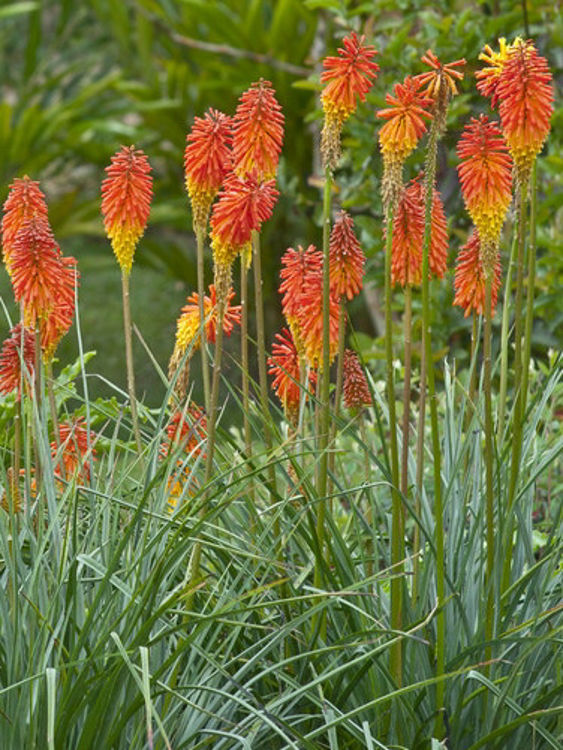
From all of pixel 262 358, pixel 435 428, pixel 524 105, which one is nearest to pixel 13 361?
pixel 262 358

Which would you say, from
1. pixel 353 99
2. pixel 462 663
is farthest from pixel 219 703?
pixel 353 99

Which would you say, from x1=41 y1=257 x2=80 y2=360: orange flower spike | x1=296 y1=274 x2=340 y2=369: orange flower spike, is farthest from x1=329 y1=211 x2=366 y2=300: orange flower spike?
x1=41 y1=257 x2=80 y2=360: orange flower spike

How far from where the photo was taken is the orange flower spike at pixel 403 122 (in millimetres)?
1884

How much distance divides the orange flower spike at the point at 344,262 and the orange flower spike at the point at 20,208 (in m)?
0.51

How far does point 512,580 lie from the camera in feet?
7.47

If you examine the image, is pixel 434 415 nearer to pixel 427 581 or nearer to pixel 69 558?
pixel 427 581

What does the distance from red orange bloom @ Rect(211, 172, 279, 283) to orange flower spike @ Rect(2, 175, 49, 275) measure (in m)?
0.35

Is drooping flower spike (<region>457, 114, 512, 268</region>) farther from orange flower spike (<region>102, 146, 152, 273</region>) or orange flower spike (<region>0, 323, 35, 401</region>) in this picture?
orange flower spike (<region>0, 323, 35, 401</region>)

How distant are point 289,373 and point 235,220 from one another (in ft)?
1.48

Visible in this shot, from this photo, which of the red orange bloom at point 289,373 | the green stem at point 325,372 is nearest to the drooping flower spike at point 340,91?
the green stem at point 325,372

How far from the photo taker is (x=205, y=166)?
210cm

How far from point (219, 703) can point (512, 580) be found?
1.97 ft

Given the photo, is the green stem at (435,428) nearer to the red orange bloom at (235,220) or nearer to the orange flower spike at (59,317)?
the red orange bloom at (235,220)

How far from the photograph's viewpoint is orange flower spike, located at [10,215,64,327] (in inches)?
81.5
